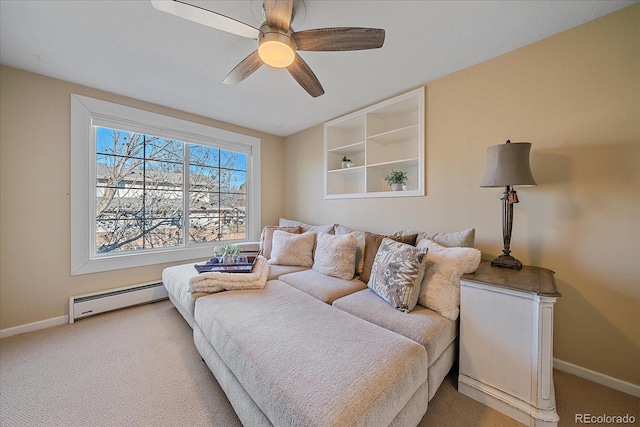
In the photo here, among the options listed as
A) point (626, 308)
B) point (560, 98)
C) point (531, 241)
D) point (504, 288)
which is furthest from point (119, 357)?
point (560, 98)

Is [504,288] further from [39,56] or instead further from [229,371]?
[39,56]

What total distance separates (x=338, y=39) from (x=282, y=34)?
13.0 inches

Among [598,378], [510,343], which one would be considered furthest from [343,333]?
[598,378]

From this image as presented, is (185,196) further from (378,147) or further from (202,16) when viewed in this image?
(378,147)

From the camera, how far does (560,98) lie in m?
1.68

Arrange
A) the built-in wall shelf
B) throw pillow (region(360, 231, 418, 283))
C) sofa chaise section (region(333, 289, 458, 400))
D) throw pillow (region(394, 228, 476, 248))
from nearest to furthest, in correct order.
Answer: sofa chaise section (region(333, 289, 458, 400)) → throw pillow (region(394, 228, 476, 248)) → throw pillow (region(360, 231, 418, 283)) → the built-in wall shelf

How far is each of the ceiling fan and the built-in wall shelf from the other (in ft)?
4.27

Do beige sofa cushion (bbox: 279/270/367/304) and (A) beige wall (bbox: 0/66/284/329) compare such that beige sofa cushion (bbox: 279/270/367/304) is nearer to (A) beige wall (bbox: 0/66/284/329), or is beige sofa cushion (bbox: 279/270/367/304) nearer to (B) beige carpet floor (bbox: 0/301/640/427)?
(B) beige carpet floor (bbox: 0/301/640/427)

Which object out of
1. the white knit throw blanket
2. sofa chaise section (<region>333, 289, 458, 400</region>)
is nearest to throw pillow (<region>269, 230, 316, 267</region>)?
the white knit throw blanket

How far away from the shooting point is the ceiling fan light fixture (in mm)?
1342

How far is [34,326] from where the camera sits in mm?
2197

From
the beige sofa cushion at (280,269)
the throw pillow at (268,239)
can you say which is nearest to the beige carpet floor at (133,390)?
the beige sofa cushion at (280,269)

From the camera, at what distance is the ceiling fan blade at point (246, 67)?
156 cm

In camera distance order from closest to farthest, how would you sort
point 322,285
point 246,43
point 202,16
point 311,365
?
1. point 311,365
2. point 202,16
3. point 246,43
4. point 322,285
